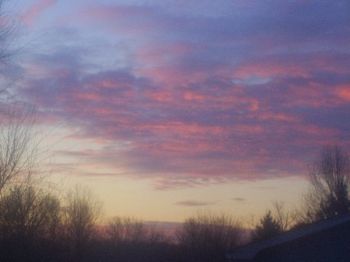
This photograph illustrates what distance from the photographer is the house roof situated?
63.4 ft

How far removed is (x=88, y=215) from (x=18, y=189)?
48665 mm

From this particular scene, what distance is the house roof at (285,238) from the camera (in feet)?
63.4

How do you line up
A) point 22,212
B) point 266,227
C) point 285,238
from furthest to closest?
1. point 266,227
2. point 22,212
3. point 285,238

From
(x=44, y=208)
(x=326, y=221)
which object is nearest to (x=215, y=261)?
(x=44, y=208)

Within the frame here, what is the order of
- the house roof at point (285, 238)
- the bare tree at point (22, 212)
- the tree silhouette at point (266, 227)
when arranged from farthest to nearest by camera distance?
the tree silhouette at point (266, 227)
the bare tree at point (22, 212)
the house roof at point (285, 238)

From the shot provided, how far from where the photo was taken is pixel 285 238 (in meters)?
20.2

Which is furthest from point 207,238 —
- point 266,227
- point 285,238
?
point 285,238

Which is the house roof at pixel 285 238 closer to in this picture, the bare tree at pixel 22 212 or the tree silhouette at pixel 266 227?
the bare tree at pixel 22 212

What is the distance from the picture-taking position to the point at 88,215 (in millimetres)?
72625

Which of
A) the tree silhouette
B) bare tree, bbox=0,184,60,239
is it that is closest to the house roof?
bare tree, bbox=0,184,60,239

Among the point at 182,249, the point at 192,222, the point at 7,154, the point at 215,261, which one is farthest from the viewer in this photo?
the point at 192,222

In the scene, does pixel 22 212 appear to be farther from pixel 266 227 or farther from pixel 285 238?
pixel 266 227

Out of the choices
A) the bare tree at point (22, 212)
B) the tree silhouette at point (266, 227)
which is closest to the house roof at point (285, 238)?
the bare tree at point (22, 212)

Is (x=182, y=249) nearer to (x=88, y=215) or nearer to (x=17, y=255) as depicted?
(x=88, y=215)
